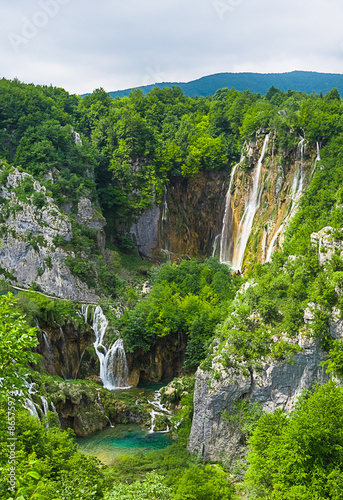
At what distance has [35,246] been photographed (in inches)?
1406

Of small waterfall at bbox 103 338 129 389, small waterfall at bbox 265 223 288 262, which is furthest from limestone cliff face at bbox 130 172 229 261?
small waterfall at bbox 103 338 129 389

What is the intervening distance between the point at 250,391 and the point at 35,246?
70.8ft

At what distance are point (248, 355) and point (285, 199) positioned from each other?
60.4 feet

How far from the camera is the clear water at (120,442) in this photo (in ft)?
71.0

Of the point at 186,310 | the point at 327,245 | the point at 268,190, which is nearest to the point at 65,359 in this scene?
the point at 186,310

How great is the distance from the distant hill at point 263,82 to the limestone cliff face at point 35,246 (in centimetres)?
7009

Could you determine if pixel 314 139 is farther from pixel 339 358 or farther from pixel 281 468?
pixel 281 468

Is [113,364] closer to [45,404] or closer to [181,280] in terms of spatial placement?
[181,280]

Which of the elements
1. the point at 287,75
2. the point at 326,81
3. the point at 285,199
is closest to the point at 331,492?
the point at 285,199

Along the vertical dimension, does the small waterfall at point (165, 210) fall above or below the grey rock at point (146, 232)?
above

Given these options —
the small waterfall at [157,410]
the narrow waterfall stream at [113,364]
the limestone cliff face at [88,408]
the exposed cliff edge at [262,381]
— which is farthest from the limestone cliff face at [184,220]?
the exposed cliff edge at [262,381]

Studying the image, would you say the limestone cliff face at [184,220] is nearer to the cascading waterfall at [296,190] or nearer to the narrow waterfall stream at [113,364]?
the cascading waterfall at [296,190]

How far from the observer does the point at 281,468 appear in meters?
13.6

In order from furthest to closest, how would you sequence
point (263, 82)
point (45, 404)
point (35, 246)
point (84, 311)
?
point (263, 82), point (35, 246), point (84, 311), point (45, 404)
